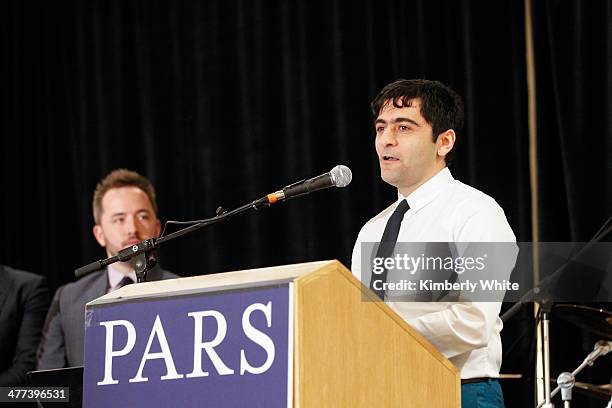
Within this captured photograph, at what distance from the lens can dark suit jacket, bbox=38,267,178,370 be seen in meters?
3.79

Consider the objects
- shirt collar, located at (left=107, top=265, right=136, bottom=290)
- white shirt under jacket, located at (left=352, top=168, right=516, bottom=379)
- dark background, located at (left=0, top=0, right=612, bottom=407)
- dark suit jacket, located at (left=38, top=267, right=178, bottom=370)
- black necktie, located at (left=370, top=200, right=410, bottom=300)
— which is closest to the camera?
white shirt under jacket, located at (left=352, top=168, right=516, bottom=379)

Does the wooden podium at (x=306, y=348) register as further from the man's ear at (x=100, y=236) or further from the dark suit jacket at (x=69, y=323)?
the man's ear at (x=100, y=236)

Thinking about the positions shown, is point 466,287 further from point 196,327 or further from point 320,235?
point 320,235

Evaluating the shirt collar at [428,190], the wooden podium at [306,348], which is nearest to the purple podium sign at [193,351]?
the wooden podium at [306,348]

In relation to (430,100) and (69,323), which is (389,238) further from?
(69,323)

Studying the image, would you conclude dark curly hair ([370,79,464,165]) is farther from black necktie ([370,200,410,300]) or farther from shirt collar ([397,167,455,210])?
black necktie ([370,200,410,300])

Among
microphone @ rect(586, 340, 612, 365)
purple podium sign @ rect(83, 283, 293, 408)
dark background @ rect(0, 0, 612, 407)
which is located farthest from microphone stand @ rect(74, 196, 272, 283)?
dark background @ rect(0, 0, 612, 407)

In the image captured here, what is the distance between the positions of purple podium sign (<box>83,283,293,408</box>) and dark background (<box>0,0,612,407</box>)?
1767mm

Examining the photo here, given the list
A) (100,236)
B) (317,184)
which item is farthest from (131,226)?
(317,184)

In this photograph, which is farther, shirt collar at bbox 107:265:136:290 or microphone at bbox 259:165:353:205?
shirt collar at bbox 107:265:136:290

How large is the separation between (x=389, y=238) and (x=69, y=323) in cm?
175

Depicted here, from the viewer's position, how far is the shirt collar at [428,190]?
8.61 ft

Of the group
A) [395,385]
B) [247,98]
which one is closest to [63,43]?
[247,98]

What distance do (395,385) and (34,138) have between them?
11.5 feet
